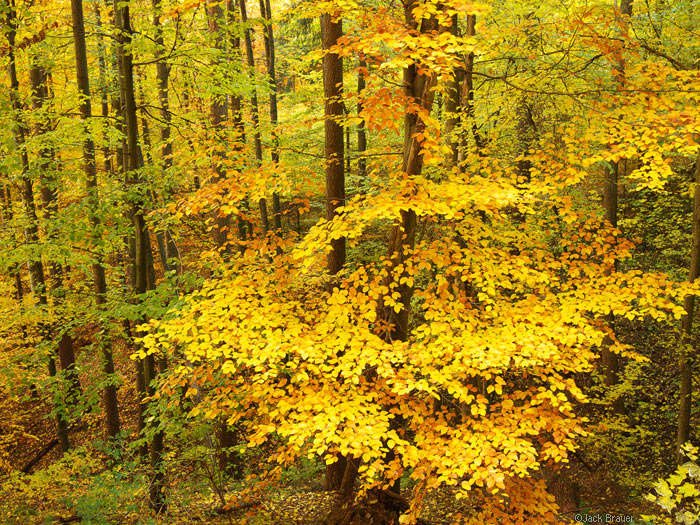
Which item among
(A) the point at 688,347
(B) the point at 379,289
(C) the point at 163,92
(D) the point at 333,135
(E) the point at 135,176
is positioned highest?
(C) the point at 163,92

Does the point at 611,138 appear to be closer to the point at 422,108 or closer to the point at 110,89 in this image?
the point at 422,108

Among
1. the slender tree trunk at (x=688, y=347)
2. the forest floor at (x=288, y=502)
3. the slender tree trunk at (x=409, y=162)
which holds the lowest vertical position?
the forest floor at (x=288, y=502)

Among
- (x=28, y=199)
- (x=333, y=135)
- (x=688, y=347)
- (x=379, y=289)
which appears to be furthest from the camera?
(x=28, y=199)

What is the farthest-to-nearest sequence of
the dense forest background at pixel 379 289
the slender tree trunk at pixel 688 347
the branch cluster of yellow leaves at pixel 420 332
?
→ the slender tree trunk at pixel 688 347 → the dense forest background at pixel 379 289 → the branch cluster of yellow leaves at pixel 420 332

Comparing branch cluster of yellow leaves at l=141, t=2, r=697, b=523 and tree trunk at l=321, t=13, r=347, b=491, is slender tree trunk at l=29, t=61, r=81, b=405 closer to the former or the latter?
branch cluster of yellow leaves at l=141, t=2, r=697, b=523

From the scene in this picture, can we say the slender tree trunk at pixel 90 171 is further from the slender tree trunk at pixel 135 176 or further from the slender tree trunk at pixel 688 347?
the slender tree trunk at pixel 688 347

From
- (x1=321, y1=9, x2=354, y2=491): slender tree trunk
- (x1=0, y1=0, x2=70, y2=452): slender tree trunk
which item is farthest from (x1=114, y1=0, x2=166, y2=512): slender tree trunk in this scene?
(x1=321, y1=9, x2=354, y2=491): slender tree trunk

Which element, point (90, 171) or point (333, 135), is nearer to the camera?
point (333, 135)

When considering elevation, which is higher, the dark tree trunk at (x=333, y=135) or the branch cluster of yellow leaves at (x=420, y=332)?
the dark tree trunk at (x=333, y=135)

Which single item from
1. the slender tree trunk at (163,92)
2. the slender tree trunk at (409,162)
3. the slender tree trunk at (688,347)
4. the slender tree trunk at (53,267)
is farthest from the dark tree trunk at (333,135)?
the slender tree trunk at (688,347)

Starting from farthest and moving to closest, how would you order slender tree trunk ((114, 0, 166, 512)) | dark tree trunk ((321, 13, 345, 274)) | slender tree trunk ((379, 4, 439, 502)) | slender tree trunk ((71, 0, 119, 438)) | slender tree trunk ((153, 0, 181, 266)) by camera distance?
Result: dark tree trunk ((321, 13, 345, 274)) → slender tree trunk ((153, 0, 181, 266)) → slender tree trunk ((71, 0, 119, 438)) → slender tree trunk ((114, 0, 166, 512)) → slender tree trunk ((379, 4, 439, 502))

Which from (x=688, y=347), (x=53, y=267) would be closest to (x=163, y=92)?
(x=53, y=267)

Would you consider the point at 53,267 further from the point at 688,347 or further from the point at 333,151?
the point at 688,347

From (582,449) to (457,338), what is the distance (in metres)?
7.64
